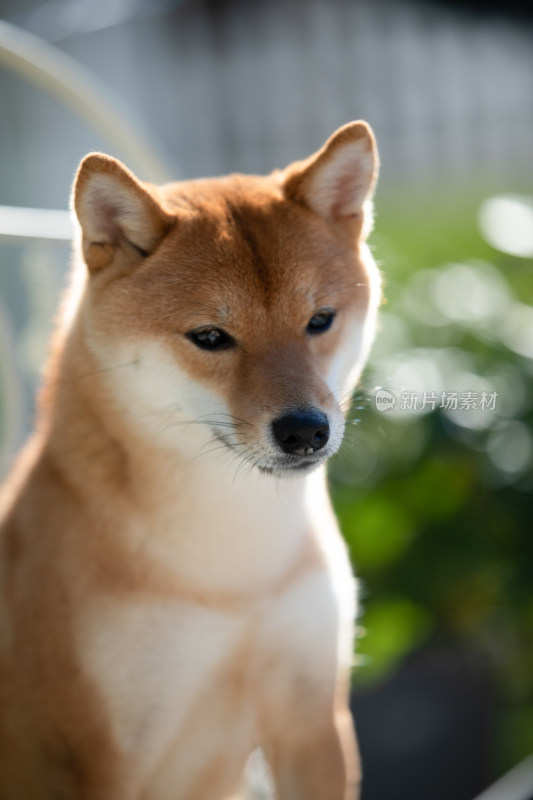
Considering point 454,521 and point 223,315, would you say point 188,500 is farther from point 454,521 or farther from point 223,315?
point 454,521

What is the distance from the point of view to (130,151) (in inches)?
78.1

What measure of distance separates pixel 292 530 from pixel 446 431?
99cm

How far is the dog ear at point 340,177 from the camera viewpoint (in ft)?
4.38

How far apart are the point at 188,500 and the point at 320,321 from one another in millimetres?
331

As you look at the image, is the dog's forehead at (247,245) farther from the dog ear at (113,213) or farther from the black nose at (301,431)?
the black nose at (301,431)

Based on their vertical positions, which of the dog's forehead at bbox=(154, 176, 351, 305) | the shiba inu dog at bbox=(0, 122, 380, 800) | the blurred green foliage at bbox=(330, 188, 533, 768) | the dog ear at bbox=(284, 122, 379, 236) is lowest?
the blurred green foliage at bbox=(330, 188, 533, 768)

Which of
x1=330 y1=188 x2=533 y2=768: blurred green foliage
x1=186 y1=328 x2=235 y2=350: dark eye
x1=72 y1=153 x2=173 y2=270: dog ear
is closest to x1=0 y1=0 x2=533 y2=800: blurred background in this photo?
x1=330 y1=188 x2=533 y2=768: blurred green foliage

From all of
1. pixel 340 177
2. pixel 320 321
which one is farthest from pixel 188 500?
pixel 340 177

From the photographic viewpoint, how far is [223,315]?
52.1 inches

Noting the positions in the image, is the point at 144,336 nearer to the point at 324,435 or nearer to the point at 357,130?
the point at 324,435

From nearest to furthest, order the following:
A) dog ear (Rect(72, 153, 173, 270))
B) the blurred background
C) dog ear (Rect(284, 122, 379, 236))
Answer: dog ear (Rect(72, 153, 173, 270)), dog ear (Rect(284, 122, 379, 236)), the blurred background

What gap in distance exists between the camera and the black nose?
1254mm

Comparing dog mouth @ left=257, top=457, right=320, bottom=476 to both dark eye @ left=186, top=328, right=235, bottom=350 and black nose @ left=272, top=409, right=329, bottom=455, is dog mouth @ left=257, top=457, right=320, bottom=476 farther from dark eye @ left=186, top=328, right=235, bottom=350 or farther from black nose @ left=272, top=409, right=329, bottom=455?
dark eye @ left=186, top=328, right=235, bottom=350

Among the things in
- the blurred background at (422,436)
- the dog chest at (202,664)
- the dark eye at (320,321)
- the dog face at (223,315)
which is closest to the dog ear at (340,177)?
the dog face at (223,315)
